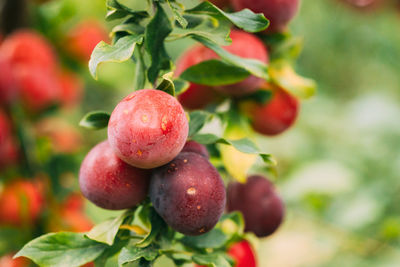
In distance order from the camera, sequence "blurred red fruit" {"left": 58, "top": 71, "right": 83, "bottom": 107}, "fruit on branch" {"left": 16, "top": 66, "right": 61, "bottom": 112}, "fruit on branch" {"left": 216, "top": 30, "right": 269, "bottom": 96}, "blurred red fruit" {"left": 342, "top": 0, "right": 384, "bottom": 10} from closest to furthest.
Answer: "fruit on branch" {"left": 216, "top": 30, "right": 269, "bottom": 96}, "fruit on branch" {"left": 16, "top": 66, "right": 61, "bottom": 112}, "blurred red fruit" {"left": 58, "top": 71, "right": 83, "bottom": 107}, "blurred red fruit" {"left": 342, "top": 0, "right": 384, "bottom": 10}

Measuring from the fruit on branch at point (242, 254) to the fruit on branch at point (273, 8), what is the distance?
1.25 feet

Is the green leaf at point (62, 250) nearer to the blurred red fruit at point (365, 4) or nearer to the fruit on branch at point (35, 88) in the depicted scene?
the fruit on branch at point (35, 88)

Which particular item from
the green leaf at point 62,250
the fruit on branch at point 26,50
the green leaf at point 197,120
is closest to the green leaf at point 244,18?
the green leaf at point 197,120

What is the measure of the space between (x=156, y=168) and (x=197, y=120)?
97mm

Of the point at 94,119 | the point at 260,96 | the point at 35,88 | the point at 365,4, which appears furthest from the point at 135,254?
the point at 365,4

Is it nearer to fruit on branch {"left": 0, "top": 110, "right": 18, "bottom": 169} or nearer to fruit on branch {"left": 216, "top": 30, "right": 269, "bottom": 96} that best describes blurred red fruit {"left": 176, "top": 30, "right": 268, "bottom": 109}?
fruit on branch {"left": 216, "top": 30, "right": 269, "bottom": 96}

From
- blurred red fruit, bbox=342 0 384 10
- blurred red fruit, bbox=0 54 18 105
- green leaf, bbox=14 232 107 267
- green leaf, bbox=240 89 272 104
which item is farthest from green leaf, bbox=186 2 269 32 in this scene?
blurred red fruit, bbox=342 0 384 10

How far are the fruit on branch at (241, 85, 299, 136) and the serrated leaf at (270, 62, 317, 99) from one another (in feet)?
0.10

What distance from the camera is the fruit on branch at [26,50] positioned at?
1.16 meters

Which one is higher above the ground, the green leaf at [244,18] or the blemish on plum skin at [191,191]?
the green leaf at [244,18]

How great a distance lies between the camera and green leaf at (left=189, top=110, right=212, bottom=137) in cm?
62

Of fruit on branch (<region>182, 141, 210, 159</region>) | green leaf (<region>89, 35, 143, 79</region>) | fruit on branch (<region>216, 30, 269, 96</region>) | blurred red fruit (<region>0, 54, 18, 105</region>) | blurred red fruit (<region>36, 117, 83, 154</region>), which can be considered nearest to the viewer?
green leaf (<region>89, 35, 143, 79</region>)

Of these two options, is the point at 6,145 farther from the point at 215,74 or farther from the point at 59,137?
the point at 215,74

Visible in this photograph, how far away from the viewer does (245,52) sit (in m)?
0.72
